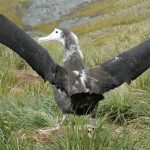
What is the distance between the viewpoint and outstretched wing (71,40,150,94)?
6363mm

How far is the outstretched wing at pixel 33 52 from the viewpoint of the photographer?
20.7 ft

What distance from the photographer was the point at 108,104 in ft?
25.0

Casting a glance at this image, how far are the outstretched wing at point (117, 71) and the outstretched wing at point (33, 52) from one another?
0.21 meters

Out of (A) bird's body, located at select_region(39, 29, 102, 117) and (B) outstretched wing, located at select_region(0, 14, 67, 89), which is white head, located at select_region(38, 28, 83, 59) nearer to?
(A) bird's body, located at select_region(39, 29, 102, 117)

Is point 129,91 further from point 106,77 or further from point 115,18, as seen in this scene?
point 115,18

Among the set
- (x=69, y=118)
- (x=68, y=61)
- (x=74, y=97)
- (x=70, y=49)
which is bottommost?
(x=69, y=118)

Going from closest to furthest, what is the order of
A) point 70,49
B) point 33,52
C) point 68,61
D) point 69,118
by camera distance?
point 33,52, point 69,118, point 68,61, point 70,49

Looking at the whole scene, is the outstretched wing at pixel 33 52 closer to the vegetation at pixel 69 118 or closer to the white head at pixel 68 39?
the vegetation at pixel 69 118

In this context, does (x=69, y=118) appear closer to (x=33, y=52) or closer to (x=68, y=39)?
(x=33, y=52)

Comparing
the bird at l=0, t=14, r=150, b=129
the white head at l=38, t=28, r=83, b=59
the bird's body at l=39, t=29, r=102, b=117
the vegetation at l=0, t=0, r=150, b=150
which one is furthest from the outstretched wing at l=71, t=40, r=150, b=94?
the white head at l=38, t=28, r=83, b=59

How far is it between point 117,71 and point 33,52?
95 centimetres

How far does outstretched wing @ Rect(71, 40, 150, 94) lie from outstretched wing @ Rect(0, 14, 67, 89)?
21 cm

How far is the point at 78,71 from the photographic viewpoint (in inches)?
258

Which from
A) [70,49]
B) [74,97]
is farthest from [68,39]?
[74,97]
